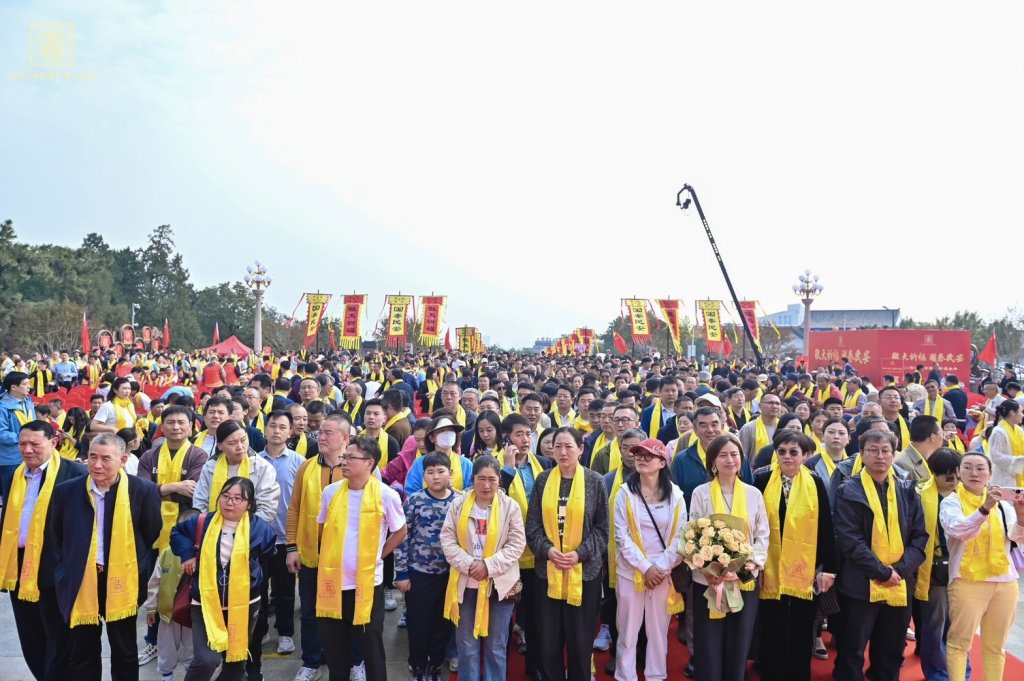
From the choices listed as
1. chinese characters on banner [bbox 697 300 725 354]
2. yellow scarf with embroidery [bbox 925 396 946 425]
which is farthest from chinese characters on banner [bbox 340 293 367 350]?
yellow scarf with embroidery [bbox 925 396 946 425]

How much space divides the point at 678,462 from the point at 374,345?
51.7 meters

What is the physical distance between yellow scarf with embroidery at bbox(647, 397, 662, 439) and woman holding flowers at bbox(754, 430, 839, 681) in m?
3.16

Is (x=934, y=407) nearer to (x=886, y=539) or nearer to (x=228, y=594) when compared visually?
(x=886, y=539)

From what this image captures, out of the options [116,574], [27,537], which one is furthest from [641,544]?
[27,537]

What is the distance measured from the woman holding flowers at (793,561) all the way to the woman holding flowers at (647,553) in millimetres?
655

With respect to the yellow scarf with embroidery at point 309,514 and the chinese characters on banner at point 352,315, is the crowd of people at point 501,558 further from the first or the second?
the chinese characters on banner at point 352,315

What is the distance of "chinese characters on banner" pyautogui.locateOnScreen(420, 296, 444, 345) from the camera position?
25.5 metres

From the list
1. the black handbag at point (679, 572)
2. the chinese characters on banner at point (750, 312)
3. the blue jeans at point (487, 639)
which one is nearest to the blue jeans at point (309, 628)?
the blue jeans at point (487, 639)

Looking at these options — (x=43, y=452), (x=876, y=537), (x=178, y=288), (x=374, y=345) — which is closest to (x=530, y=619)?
(x=876, y=537)

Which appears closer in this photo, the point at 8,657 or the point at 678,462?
the point at 8,657

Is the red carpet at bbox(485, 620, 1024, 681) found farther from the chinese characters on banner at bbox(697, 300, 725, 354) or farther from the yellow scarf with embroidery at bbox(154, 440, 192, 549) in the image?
the chinese characters on banner at bbox(697, 300, 725, 354)

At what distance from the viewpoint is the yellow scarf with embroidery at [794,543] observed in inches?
160

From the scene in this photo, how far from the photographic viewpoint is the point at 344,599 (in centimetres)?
385

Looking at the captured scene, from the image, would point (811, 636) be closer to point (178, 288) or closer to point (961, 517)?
point (961, 517)
